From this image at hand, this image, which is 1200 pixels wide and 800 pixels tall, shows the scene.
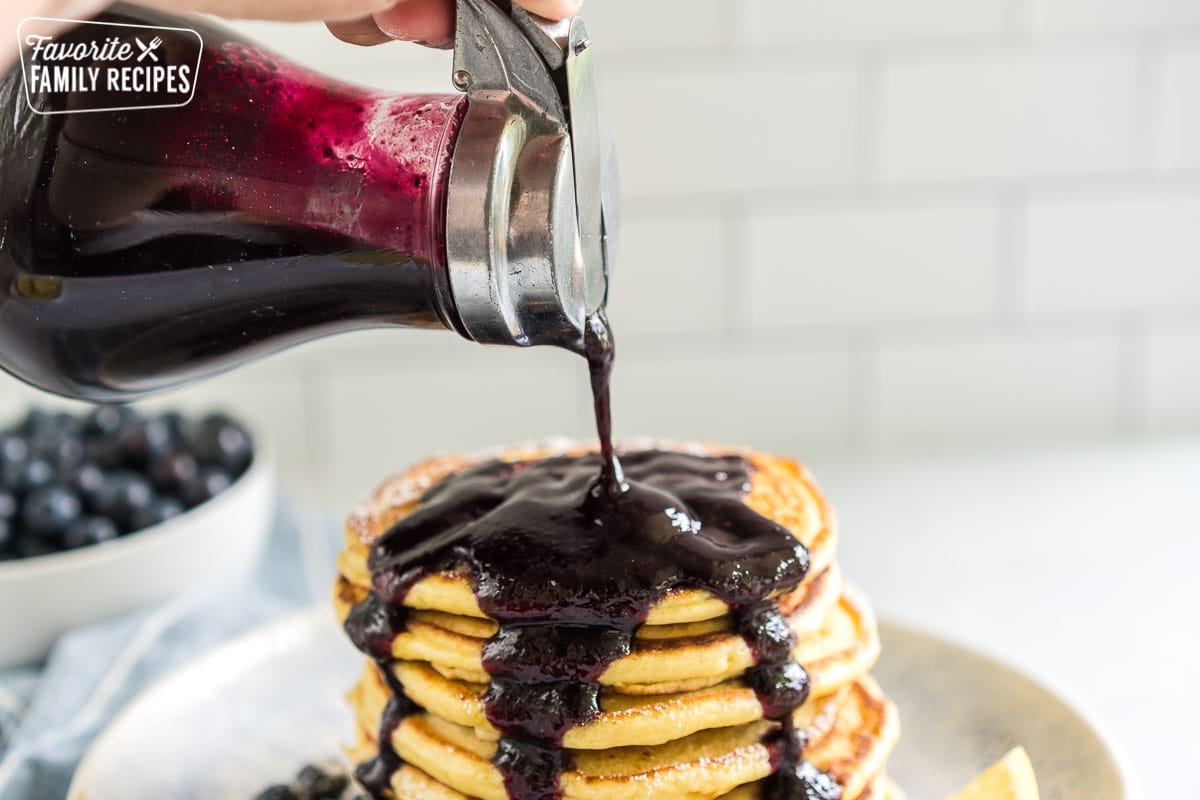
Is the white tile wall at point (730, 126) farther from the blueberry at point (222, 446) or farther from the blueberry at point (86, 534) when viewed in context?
the blueberry at point (86, 534)

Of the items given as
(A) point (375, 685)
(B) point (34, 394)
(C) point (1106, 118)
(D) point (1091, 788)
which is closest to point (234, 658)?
(A) point (375, 685)

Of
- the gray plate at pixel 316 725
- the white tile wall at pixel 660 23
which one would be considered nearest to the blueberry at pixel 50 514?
the gray plate at pixel 316 725

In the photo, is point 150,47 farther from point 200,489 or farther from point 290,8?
point 200,489

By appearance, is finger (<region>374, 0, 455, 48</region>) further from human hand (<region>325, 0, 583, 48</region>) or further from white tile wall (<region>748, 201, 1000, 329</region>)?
white tile wall (<region>748, 201, 1000, 329</region>)

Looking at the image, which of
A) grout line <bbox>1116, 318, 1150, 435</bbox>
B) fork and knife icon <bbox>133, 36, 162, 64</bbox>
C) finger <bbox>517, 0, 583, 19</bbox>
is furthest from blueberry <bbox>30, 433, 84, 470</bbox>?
grout line <bbox>1116, 318, 1150, 435</bbox>

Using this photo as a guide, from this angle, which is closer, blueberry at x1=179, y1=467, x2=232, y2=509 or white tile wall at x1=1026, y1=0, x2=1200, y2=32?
blueberry at x1=179, y1=467, x2=232, y2=509
